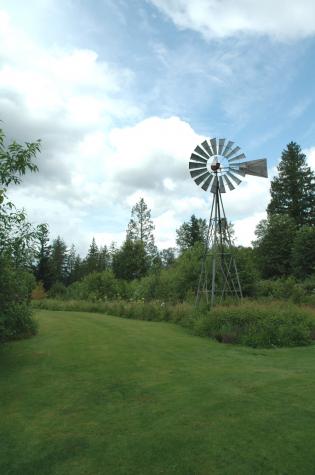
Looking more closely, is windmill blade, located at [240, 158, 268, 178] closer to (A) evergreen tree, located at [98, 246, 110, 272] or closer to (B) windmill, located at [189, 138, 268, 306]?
(B) windmill, located at [189, 138, 268, 306]

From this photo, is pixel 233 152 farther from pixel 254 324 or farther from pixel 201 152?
pixel 254 324

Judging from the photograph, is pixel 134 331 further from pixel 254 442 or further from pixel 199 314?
pixel 254 442

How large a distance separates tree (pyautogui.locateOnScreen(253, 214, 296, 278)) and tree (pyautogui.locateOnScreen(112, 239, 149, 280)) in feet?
42.6

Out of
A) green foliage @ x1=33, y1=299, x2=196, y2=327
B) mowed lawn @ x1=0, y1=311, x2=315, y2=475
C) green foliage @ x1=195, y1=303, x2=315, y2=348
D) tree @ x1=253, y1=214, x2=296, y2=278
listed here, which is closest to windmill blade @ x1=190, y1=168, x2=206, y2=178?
green foliage @ x1=33, y1=299, x2=196, y2=327

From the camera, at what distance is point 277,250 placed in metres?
44.8

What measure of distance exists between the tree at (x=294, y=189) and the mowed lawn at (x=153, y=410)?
149 feet

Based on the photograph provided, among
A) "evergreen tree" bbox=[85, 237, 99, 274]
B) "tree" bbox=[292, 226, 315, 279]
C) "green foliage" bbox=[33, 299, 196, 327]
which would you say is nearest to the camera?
"green foliage" bbox=[33, 299, 196, 327]

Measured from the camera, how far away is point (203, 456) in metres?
3.94

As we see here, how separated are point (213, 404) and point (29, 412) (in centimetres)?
→ 246

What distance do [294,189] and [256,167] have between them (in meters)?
39.9

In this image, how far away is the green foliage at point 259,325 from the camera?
10.5 meters

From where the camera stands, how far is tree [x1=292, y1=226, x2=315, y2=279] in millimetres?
38344

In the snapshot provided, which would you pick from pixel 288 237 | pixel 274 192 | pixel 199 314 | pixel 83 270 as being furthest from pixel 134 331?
pixel 83 270

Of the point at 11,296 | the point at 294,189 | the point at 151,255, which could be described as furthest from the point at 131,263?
the point at 11,296
